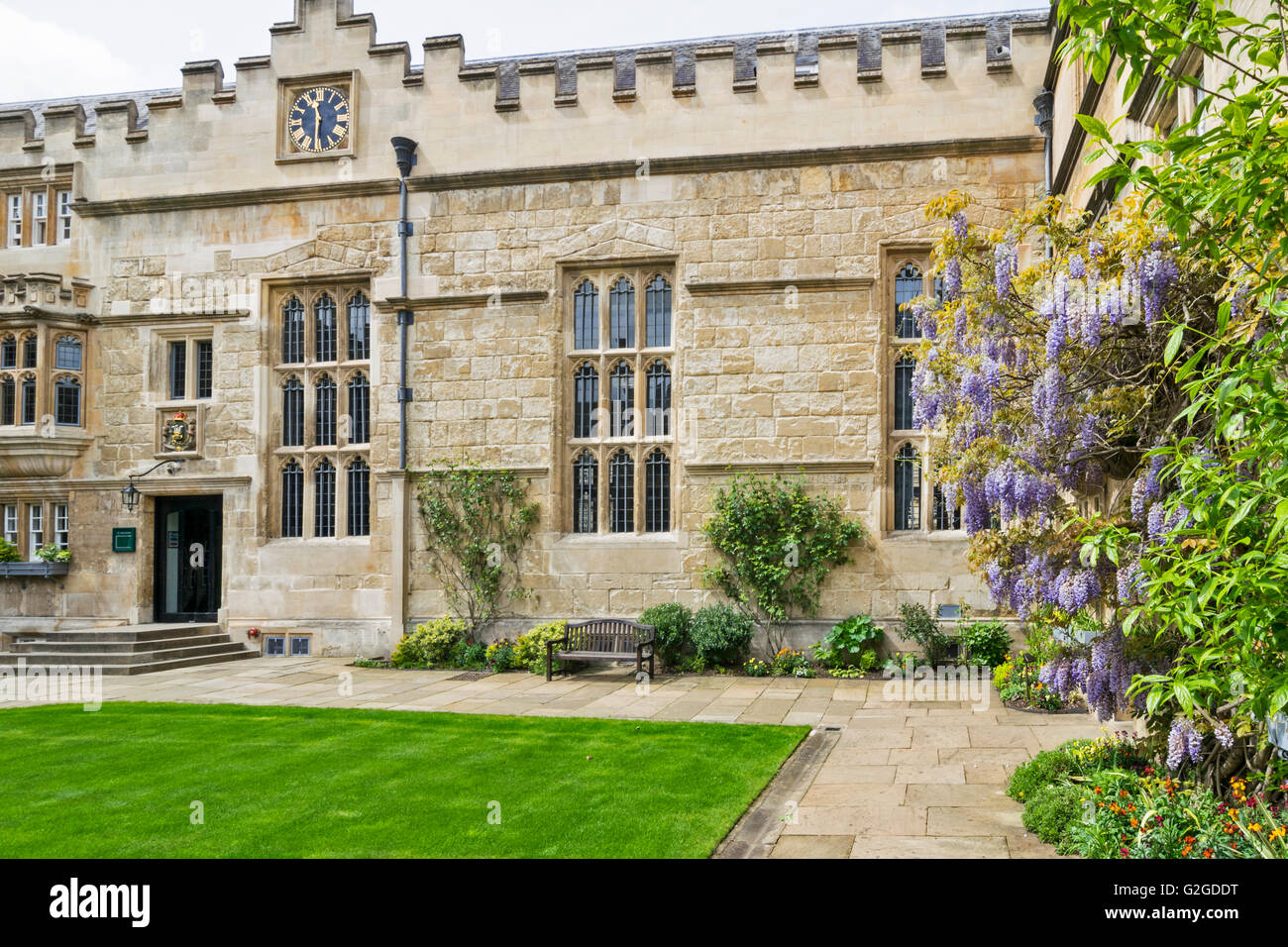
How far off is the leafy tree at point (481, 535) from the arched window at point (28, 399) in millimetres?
6099

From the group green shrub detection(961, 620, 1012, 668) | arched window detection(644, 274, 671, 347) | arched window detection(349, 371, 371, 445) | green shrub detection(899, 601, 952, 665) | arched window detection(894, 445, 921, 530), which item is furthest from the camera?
arched window detection(349, 371, 371, 445)

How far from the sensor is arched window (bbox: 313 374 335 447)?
14.8 metres

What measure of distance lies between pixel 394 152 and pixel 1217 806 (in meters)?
12.7

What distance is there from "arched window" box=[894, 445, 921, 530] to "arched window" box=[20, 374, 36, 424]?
11979mm

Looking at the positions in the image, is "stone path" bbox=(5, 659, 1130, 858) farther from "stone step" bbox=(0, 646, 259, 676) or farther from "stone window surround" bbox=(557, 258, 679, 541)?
"stone window surround" bbox=(557, 258, 679, 541)

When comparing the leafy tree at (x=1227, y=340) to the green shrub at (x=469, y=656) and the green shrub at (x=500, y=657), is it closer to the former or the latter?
the green shrub at (x=500, y=657)

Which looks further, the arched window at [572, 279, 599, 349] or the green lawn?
the arched window at [572, 279, 599, 349]

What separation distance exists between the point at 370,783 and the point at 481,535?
6.97m

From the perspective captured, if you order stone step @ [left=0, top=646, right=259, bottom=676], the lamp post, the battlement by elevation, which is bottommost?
stone step @ [left=0, top=646, right=259, bottom=676]

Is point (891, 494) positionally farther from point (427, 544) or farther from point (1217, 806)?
point (1217, 806)

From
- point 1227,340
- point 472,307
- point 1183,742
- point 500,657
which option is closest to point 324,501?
point 472,307

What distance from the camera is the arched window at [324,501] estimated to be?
48.2ft

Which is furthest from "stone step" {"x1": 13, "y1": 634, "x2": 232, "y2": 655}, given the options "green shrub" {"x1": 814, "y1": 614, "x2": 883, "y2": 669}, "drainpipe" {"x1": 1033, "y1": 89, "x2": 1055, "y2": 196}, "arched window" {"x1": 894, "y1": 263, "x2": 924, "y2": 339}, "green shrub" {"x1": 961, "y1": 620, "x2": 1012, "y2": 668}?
"drainpipe" {"x1": 1033, "y1": 89, "x2": 1055, "y2": 196}

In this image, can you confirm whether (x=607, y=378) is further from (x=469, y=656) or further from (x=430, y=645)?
(x=430, y=645)
